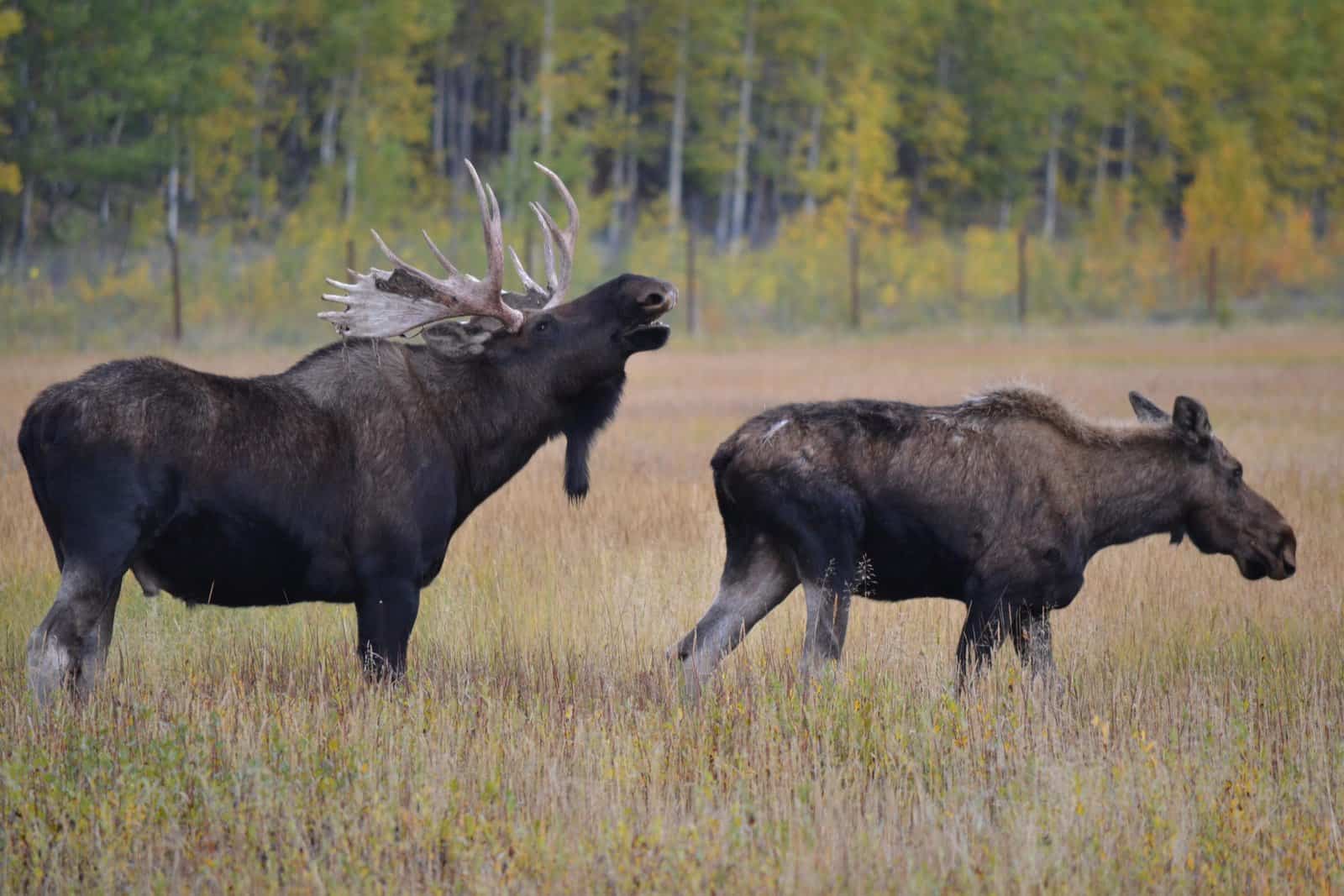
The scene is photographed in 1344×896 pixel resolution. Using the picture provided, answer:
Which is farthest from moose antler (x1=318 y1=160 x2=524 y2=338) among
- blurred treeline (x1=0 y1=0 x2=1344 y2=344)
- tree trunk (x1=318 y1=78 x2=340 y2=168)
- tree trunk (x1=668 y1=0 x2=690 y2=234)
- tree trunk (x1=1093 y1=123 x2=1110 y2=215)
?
tree trunk (x1=1093 y1=123 x2=1110 y2=215)

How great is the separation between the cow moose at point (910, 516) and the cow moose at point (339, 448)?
3.11 ft

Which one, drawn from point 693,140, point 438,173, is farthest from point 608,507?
point 693,140

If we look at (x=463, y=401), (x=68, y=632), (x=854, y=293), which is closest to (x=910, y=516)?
(x=463, y=401)

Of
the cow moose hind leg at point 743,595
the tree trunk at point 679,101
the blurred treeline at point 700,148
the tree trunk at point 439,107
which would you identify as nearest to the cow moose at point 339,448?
the cow moose hind leg at point 743,595

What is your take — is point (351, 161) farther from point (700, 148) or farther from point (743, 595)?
point (743, 595)

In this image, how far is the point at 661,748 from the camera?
6480 mm

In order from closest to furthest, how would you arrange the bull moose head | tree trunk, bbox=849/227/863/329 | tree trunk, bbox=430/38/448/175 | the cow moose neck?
1. the cow moose neck
2. the bull moose head
3. tree trunk, bbox=849/227/863/329
4. tree trunk, bbox=430/38/448/175

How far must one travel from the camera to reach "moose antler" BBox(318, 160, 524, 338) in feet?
27.0

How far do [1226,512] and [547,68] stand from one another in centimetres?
A: 4683

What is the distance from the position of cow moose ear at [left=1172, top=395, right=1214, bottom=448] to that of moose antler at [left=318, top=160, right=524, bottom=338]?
3312 millimetres

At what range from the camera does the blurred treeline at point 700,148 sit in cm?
4256

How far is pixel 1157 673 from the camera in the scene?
812cm

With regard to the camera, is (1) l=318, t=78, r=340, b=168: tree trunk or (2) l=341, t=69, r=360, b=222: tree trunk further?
(1) l=318, t=78, r=340, b=168: tree trunk

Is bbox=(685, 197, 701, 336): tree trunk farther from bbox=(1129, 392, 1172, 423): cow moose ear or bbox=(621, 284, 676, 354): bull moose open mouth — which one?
bbox=(621, 284, 676, 354): bull moose open mouth
